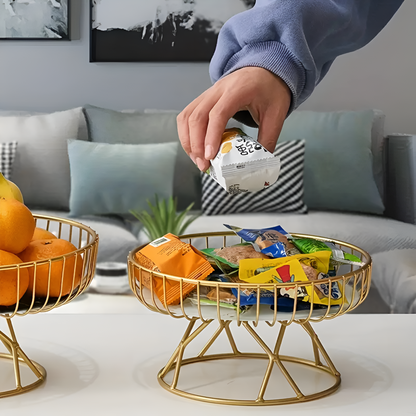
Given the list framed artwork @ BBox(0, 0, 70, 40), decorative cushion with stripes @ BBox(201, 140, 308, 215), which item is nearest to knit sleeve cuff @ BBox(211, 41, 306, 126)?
decorative cushion with stripes @ BBox(201, 140, 308, 215)

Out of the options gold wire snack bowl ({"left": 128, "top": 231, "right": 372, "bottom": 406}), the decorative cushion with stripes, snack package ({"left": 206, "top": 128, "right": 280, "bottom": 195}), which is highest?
snack package ({"left": 206, "top": 128, "right": 280, "bottom": 195})

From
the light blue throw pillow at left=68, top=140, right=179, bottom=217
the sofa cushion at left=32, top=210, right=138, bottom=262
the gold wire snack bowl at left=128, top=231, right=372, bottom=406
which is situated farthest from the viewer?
the light blue throw pillow at left=68, top=140, right=179, bottom=217

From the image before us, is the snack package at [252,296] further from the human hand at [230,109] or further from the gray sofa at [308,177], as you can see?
the gray sofa at [308,177]

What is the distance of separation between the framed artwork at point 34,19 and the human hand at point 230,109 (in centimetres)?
254

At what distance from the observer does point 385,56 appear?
9.76ft

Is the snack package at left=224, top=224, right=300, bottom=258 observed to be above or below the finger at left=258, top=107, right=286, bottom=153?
below

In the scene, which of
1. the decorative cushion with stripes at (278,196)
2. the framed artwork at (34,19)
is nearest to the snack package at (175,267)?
the decorative cushion with stripes at (278,196)

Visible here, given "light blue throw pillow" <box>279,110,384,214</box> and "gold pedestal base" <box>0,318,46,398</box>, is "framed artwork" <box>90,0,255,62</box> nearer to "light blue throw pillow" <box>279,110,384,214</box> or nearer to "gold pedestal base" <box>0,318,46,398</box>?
"light blue throw pillow" <box>279,110,384,214</box>

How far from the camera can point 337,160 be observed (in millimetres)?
2527

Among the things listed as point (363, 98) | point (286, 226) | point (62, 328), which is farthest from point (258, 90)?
point (363, 98)

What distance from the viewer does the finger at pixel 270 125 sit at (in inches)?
22.9

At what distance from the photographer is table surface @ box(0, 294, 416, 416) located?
453mm

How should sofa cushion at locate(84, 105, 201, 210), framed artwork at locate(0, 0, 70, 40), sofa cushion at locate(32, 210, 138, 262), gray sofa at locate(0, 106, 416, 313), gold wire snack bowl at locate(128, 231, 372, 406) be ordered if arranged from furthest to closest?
framed artwork at locate(0, 0, 70, 40) < sofa cushion at locate(84, 105, 201, 210) < gray sofa at locate(0, 106, 416, 313) < sofa cushion at locate(32, 210, 138, 262) < gold wire snack bowl at locate(128, 231, 372, 406)

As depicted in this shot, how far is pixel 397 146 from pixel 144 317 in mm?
2290
